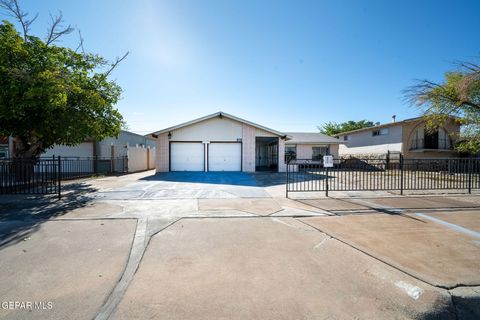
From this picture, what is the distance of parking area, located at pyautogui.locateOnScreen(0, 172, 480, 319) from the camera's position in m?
2.50

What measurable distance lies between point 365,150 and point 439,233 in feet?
88.4

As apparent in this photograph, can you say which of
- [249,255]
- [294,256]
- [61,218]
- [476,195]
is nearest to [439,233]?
[294,256]

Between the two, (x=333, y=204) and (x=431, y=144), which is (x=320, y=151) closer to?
(x=431, y=144)

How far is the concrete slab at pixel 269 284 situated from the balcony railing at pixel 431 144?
26825 mm

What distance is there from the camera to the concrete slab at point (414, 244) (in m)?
3.20

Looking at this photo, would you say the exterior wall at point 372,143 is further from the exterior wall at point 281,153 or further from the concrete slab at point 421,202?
the concrete slab at point 421,202

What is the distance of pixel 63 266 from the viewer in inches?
132

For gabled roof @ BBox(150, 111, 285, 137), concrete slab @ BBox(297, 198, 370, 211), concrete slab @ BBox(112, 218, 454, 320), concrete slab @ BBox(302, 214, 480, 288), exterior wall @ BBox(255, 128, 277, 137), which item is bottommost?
concrete slab @ BBox(112, 218, 454, 320)

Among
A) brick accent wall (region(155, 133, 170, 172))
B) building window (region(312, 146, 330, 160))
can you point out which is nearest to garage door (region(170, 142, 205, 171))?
brick accent wall (region(155, 133, 170, 172))

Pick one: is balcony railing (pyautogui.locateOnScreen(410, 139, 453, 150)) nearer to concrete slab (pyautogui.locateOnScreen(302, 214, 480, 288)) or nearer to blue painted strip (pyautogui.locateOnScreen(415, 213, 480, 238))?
blue painted strip (pyautogui.locateOnScreen(415, 213, 480, 238))

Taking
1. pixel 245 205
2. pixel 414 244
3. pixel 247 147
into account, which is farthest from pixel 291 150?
pixel 414 244

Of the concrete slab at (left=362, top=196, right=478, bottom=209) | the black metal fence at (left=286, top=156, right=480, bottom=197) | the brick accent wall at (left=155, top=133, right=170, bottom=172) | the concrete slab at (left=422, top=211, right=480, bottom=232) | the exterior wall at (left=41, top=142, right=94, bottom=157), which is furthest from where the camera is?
the exterior wall at (left=41, top=142, right=94, bottom=157)

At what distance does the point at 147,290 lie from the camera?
280cm

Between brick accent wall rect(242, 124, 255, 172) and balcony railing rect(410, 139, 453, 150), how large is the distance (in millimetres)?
18704
